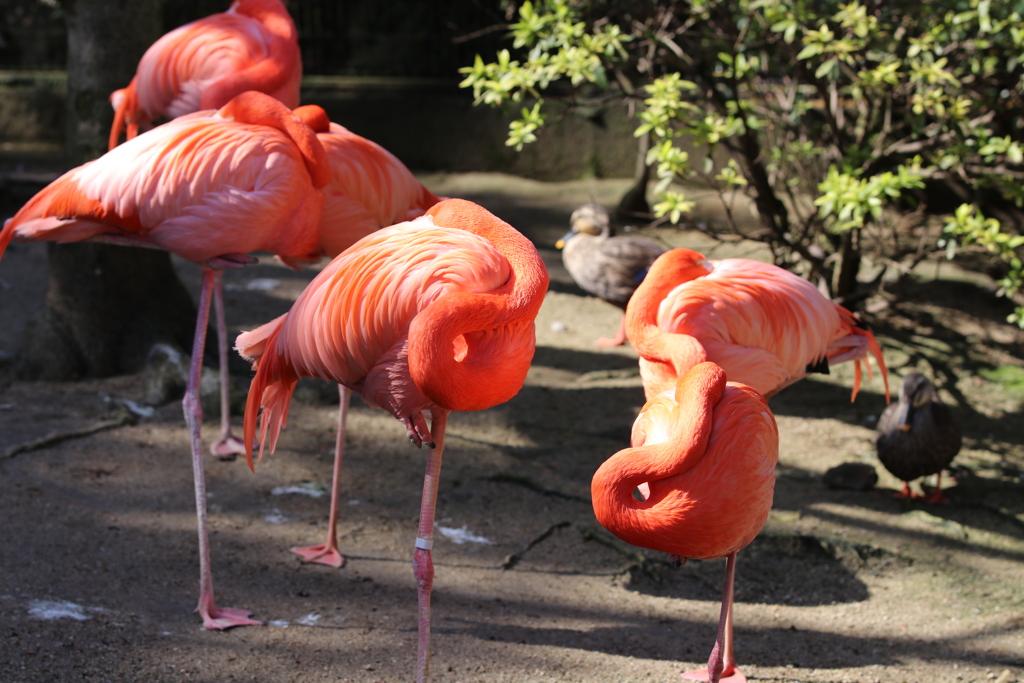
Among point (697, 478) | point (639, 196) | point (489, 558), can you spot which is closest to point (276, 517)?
point (489, 558)

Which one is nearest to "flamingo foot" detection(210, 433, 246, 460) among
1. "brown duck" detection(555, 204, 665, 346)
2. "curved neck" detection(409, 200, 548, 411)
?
"curved neck" detection(409, 200, 548, 411)

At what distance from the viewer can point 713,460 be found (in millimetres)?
2186

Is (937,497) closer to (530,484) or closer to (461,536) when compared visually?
(530,484)

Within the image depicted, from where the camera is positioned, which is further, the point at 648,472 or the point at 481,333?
the point at 648,472

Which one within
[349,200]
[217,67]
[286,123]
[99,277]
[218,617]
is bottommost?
[218,617]

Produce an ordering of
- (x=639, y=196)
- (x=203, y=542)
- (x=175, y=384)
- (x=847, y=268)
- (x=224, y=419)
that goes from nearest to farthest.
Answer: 1. (x=203, y=542)
2. (x=224, y=419)
3. (x=175, y=384)
4. (x=847, y=268)
5. (x=639, y=196)

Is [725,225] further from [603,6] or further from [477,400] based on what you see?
[477,400]

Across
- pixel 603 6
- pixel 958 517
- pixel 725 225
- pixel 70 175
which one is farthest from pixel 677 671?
pixel 725 225

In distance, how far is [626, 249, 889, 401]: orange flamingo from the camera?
2.81m

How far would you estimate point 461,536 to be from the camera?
337cm

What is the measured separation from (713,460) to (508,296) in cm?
68

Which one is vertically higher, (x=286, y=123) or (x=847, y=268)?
(x=286, y=123)

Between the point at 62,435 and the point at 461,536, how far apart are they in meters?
1.84

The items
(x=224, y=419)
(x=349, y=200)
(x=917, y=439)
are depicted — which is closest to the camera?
(x=349, y=200)
